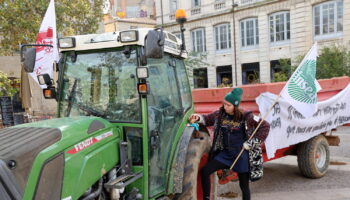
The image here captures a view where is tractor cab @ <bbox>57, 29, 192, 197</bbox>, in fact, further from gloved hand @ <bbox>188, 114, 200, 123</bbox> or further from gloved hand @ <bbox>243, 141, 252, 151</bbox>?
gloved hand @ <bbox>243, 141, 252, 151</bbox>

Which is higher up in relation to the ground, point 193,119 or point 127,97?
point 127,97

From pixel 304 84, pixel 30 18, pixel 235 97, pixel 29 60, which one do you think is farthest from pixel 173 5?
pixel 29 60

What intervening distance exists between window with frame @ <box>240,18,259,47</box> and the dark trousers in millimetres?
21663

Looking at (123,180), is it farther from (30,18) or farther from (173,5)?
(173,5)

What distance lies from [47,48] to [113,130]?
4.33 meters

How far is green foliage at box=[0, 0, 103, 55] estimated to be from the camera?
34.7ft

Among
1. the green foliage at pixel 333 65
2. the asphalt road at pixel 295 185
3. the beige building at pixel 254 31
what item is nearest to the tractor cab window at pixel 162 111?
the asphalt road at pixel 295 185

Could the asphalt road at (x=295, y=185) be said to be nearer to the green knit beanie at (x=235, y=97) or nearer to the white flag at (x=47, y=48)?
the green knit beanie at (x=235, y=97)

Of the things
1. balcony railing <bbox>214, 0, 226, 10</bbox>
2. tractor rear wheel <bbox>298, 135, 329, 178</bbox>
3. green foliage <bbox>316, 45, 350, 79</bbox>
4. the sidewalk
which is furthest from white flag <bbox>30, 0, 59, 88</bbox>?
balcony railing <bbox>214, 0, 226, 10</bbox>

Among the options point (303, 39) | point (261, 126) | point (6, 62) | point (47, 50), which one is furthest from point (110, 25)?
point (261, 126)

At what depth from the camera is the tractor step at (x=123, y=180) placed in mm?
2854

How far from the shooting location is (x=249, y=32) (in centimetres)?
2477

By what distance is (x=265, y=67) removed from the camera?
23.9 meters

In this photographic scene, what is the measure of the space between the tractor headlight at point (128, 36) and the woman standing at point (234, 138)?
1367mm
